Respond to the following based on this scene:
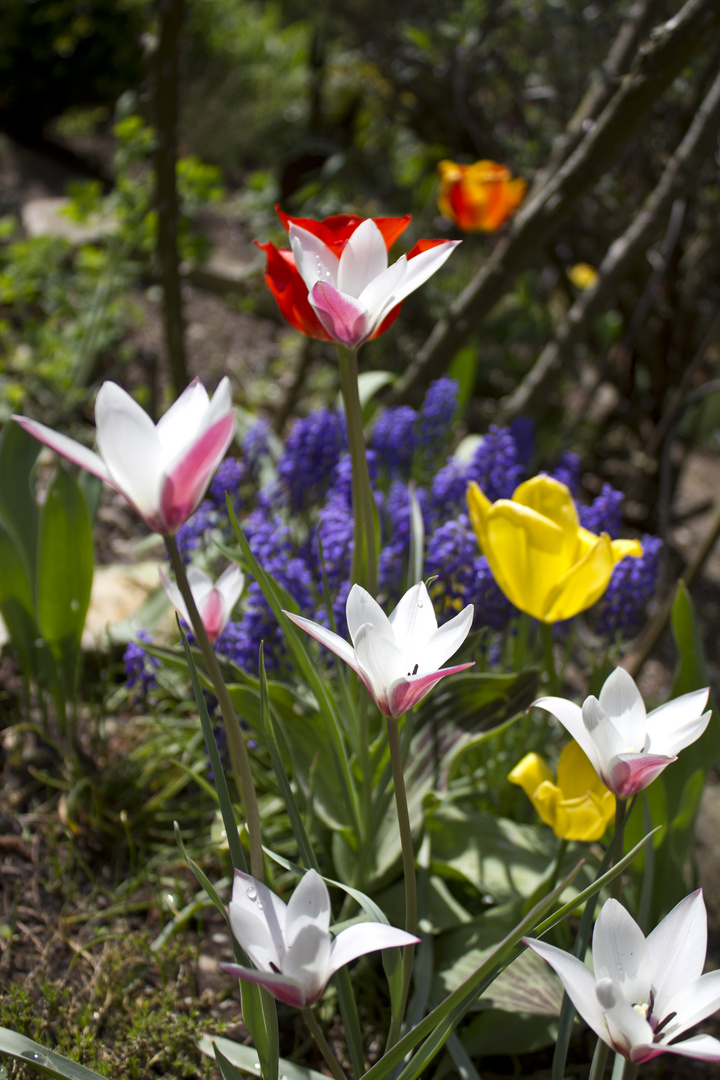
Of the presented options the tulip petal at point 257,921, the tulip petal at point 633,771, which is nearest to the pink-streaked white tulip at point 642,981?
the tulip petal at point 633,771

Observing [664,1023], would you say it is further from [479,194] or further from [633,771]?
[479,194]

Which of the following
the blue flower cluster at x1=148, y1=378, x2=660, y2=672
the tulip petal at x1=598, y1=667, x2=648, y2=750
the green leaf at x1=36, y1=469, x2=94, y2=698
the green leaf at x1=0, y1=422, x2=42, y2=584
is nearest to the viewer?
the tulip petal at x1=598, y1=667, x2=648, y2=750

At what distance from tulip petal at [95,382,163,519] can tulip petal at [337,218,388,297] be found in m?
0.28

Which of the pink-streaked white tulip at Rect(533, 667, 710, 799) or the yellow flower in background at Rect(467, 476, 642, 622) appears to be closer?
the pink-streaked white tulip at Rect(533, 667, 710, 799)

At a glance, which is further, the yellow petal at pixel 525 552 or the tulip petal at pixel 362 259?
the yellow petal at pixel 525 552

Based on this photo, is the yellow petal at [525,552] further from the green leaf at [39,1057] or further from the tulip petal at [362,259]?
the green leaf at [39,1057]

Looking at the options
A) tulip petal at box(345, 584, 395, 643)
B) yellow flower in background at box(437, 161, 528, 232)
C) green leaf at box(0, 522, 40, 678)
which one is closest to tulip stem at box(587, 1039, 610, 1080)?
tulip petal at box(345, 584, 395, 643)

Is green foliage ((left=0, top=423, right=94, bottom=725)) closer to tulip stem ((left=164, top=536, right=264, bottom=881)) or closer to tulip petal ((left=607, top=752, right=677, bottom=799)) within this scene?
tulip stem ((left=164, top=536, right=264, bottom=881))

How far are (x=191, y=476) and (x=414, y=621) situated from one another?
0.25 m

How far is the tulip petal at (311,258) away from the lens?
779 millimetres

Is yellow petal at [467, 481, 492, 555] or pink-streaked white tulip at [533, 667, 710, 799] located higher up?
yellow petal at [467, 481, 492, 555]

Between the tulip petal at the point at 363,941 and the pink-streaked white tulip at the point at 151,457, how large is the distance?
1.17 ft

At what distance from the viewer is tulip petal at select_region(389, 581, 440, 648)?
0.74 m

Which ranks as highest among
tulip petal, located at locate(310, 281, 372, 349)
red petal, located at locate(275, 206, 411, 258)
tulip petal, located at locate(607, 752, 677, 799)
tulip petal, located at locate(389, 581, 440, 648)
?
red petal, located at locate(275, 206, 411, 258)
